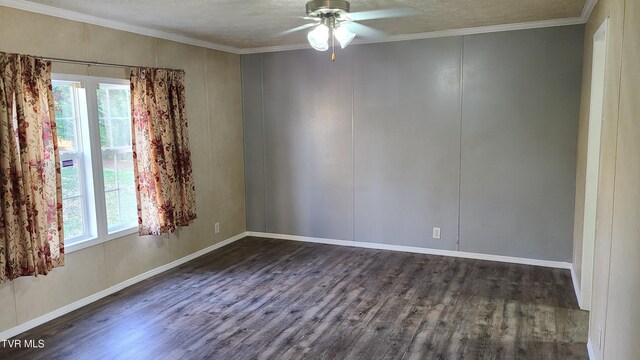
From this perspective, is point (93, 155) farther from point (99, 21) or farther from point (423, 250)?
point (423, 250)

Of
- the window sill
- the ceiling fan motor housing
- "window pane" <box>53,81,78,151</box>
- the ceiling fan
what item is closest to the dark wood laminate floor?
the window sill

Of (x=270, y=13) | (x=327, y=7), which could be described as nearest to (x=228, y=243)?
(x=270, y=13)

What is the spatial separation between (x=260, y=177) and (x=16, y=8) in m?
3.35

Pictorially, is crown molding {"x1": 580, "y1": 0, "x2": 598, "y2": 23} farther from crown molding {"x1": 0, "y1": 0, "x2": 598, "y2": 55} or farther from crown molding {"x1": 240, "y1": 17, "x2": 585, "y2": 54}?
crown molding {"x1": 240, "y1": 17, "x2": 585, "y2": 54}

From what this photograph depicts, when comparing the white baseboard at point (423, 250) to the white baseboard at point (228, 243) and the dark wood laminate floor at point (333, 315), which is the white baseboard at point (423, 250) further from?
the dark wood laminate floor at point (333, 315)

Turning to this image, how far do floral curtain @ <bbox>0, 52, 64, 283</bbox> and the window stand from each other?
262 mm

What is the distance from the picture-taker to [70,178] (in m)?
3.91

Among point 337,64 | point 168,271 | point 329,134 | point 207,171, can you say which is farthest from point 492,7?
point 168,271

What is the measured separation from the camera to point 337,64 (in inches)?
215

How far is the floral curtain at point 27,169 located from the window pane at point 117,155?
24.5 inches

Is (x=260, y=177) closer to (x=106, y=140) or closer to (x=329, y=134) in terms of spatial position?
(x=329, y=134)

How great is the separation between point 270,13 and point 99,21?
1.52 meters

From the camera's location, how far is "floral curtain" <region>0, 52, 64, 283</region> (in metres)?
3.24

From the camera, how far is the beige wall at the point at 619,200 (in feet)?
6.13
